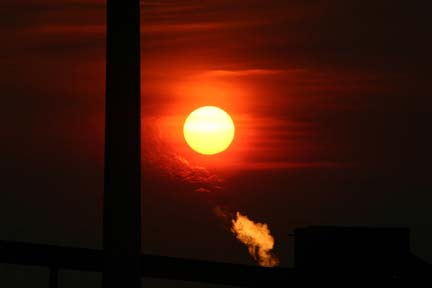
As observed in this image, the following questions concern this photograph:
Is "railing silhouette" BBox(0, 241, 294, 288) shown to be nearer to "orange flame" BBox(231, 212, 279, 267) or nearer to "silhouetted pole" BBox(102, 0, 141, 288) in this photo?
"silhouetted pole" BBox(102, 0, 141, 288)

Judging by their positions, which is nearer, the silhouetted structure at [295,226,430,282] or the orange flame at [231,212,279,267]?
the silhouetted structure at [295,226,430,282]

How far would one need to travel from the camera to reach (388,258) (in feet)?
72.5

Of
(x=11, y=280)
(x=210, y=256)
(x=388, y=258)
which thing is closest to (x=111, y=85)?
(x=388, y=258)

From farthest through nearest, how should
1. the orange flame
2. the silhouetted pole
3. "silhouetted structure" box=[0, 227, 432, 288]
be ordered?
the orange flame, "silhouetted structure" box=[0, 227, 432, 288], the silhouetted pole

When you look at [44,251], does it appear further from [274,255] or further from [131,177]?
[274,255]

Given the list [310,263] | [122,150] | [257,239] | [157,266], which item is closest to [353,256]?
[310,263]

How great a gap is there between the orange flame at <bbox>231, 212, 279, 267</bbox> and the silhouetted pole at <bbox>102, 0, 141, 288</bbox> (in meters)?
14.3

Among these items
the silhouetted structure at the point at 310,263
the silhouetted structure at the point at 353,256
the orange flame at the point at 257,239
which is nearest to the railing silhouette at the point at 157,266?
the silhouetted structure at the point at 310,263

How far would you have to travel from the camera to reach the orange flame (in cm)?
3635

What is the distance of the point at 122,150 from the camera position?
2141 cm

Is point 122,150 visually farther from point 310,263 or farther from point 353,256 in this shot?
point 353,256

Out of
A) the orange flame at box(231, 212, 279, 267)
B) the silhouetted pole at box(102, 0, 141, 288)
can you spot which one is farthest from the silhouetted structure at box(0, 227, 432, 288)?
the orange flame at box(231, 212, 279, 267)

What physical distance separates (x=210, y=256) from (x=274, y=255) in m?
6.07

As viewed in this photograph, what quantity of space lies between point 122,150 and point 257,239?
1974 centimetres
